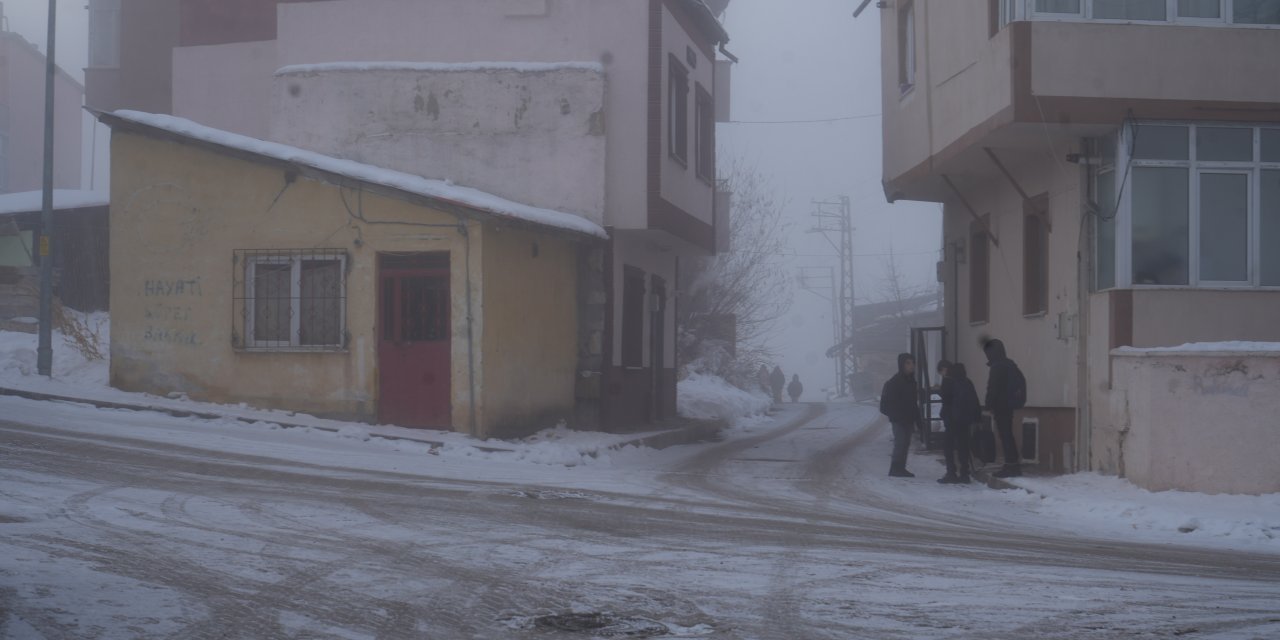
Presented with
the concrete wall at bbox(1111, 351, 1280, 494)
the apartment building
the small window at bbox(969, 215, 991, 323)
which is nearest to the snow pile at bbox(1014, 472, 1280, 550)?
the concrete wall at bbox(1111, 351, 1280, 494)

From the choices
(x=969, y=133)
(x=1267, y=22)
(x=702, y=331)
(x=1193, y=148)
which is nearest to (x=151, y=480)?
(x=969, y=133)

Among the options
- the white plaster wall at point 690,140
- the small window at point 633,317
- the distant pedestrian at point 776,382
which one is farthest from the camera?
the distant pedestrian at point 776,382

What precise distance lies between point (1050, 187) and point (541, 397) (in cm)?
772

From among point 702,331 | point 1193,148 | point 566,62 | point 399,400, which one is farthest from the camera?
point 702,331

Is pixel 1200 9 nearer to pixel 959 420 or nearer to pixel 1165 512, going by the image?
pixel 959 420

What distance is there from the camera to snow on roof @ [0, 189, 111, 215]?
2762 centimetres

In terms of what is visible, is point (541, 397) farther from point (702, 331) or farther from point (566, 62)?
point (702, 331)

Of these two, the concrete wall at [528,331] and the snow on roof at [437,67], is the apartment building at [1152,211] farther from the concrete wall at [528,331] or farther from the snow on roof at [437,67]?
the snow on roof at [437,67]

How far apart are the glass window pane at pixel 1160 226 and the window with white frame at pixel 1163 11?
70.1 inches

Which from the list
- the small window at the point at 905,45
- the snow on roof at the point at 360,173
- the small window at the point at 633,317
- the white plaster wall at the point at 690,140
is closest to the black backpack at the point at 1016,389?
the small window at the point at 905,45

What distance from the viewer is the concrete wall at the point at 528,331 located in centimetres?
1761

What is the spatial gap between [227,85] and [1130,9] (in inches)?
683

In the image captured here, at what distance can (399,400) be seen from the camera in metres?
17.8

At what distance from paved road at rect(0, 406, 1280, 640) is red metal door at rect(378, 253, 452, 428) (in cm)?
380
